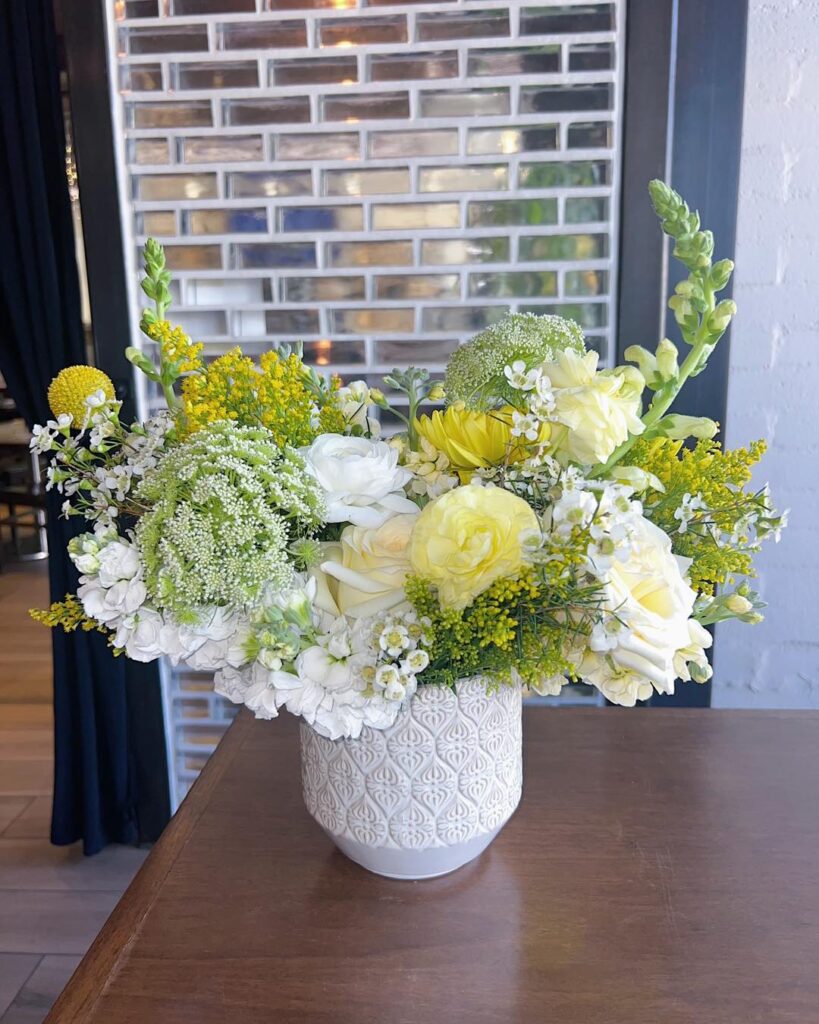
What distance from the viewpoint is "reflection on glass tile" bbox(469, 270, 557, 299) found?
1.54 metres

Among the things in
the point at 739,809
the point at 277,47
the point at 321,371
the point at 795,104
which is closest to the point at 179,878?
the point at 739,809

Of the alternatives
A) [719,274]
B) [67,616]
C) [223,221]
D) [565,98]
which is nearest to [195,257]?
[223,221]

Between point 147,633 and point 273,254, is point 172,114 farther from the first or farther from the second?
point 147,633

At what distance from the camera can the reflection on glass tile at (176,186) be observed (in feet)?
5.15

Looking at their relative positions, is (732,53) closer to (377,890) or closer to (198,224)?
(198,224)

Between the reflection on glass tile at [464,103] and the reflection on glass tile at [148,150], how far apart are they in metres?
0.47

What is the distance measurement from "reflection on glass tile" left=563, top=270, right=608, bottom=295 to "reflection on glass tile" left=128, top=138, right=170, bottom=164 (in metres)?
0.75

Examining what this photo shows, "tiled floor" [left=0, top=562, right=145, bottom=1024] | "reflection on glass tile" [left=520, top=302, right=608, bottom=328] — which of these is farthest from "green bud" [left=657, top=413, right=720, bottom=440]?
"tiled floor" [left=0, top=562, right=145, bottom=1024]

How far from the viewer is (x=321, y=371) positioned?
1.61 metres

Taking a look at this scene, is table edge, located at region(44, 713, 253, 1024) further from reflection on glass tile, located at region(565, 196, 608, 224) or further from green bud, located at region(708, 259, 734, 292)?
reflection on glass tile, located at region(565, 196, 608, 224)

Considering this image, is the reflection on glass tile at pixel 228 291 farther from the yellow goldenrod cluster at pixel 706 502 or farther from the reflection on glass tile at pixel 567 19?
the yellow goldenrod cluster at pixel 706 502

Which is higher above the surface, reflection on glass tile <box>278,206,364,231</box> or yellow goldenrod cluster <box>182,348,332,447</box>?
reflection on glass tile <box>278,206,364,231</box>

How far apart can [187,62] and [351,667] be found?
1318mm

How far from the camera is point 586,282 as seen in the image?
153cm
